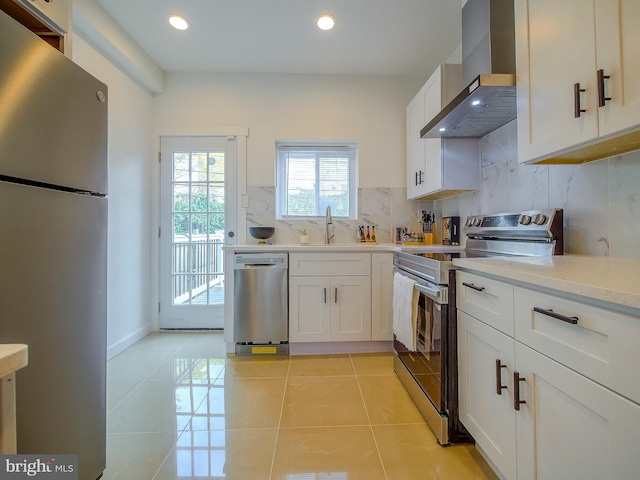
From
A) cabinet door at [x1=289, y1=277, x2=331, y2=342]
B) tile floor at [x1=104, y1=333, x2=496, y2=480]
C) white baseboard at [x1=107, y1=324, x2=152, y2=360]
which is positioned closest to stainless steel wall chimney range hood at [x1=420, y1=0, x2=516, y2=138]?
cabinet door at [x1=289, y1=277, x2=331, y2=342]

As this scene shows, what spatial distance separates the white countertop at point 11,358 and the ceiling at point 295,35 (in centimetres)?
251

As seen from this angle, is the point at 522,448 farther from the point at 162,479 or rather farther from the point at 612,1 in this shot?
the point at 612,1

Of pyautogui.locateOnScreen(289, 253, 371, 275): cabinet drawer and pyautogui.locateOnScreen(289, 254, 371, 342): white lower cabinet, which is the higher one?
pyautogui.locateOnScreen(289, 253, 371, 275): cabinet drawer

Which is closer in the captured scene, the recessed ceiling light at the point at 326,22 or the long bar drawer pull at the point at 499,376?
the long bar drawer pull at the point at 499,376

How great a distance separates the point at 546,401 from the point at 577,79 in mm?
1152

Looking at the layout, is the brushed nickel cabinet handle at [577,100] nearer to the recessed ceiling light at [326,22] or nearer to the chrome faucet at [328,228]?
the recessed ceiling light at [326,22]

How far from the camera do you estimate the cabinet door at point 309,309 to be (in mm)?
2428

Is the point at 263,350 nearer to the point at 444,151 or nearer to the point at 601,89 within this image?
the point at 444,151

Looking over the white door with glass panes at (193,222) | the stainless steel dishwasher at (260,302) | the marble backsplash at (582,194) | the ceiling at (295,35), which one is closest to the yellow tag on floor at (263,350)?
the stainless steel dishwasher at (260,302)

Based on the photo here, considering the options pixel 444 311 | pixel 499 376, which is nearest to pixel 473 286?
pixel 444 311

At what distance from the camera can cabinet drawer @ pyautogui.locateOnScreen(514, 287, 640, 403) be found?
0.62 m

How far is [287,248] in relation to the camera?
243 cm

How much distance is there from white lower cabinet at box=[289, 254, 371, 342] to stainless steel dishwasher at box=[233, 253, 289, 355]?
9 cm

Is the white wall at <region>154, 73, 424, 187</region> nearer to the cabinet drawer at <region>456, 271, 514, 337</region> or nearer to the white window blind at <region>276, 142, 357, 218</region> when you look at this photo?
the white window blind at <region>276, 142, 357, 218</region>
